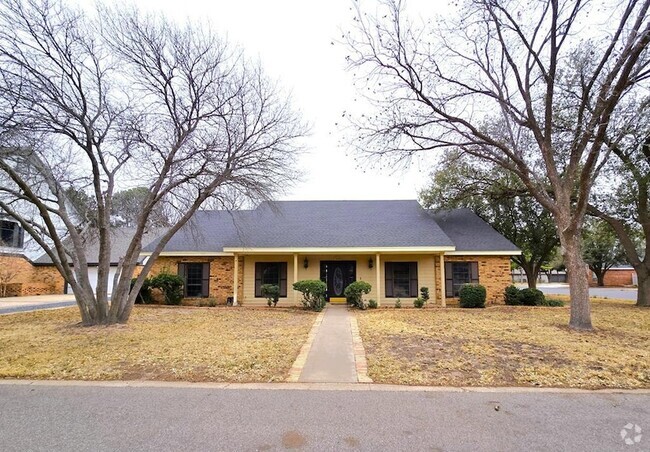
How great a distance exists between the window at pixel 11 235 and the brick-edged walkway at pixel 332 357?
2277cm

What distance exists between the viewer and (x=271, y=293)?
1462cm

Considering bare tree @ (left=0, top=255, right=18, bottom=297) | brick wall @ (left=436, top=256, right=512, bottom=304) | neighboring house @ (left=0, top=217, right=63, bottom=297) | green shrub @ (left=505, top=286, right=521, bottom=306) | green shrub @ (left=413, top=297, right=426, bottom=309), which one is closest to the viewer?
green shrub @ (left=413, top=297, right=426, bottom=309)

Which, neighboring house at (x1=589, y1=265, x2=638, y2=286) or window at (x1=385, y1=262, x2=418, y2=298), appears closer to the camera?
window at (x1=385, y1=262, x2=418, y2=298)

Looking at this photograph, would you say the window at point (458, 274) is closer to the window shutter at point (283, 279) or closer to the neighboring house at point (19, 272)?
the window shutter at point (283, 279)

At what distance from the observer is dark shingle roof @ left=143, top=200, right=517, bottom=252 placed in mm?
15273

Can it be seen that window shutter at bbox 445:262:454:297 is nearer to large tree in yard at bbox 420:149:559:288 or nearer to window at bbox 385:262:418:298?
window at bbox 385:262:418:298

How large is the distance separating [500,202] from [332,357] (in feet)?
48.9

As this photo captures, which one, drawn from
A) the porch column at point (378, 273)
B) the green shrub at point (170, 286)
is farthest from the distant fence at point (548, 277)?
the green shrub at point (170, 286)

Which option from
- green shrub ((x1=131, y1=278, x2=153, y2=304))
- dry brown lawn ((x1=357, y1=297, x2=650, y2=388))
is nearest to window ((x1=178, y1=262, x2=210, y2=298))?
green shrub ((x1=131, y1=278, x2=153, y2=304))

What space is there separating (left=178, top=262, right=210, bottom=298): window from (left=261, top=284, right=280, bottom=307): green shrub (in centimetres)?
268

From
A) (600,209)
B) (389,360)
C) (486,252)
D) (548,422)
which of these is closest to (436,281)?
(486,252)

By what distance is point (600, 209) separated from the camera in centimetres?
1655

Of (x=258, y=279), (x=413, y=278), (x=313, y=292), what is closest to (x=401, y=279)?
(x=413, y=278)

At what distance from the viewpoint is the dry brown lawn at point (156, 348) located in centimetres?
541
